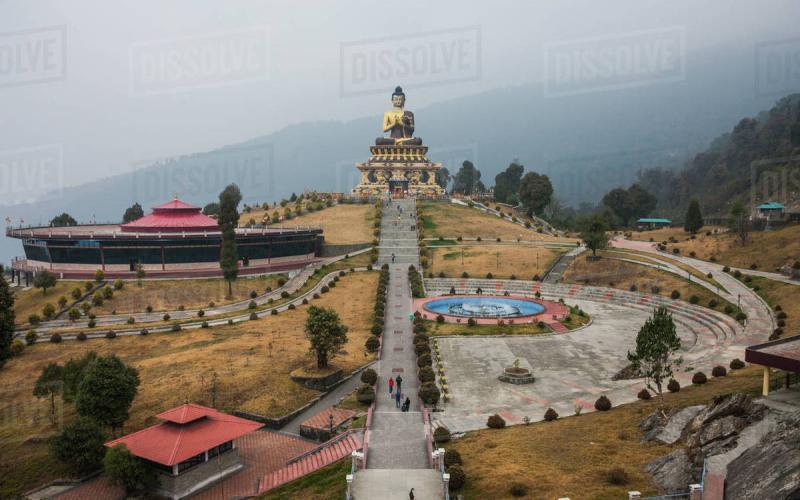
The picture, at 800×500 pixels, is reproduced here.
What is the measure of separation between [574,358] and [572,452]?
15541 millimetres

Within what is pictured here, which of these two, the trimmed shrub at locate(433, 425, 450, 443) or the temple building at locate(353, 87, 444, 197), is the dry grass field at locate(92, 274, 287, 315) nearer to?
the trimmed shrub at locate(433, 425, 450, 443)

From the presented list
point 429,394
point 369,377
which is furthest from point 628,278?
point 429,394

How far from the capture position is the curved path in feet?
96.7

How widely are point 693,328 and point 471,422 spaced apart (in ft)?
80.4

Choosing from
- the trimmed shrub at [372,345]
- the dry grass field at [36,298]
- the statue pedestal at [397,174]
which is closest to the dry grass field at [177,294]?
the dry grass field at [36,298]

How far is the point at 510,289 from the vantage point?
198 feet

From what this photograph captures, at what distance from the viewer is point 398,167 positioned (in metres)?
109

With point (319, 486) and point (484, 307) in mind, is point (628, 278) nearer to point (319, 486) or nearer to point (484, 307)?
point (484, 307)

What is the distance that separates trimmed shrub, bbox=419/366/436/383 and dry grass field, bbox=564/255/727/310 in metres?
27.3

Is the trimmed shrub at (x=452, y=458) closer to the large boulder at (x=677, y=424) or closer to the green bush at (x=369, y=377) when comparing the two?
the large boulder at (x=677, y=424)

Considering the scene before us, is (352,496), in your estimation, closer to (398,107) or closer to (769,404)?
(769,404)

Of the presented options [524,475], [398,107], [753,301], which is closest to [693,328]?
[753,301]

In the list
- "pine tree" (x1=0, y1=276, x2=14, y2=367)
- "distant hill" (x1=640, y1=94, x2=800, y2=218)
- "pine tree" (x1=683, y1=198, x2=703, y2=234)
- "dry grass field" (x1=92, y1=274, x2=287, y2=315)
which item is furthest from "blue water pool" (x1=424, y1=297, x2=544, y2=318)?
"distant hill" (x1=640, y1=94, x2=800, y2=218)

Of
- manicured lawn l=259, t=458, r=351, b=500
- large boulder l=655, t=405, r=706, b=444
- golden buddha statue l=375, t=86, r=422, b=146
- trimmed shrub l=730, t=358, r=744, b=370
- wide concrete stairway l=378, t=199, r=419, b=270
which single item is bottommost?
manicured lawn l=259, t=458, r=351, b=500
